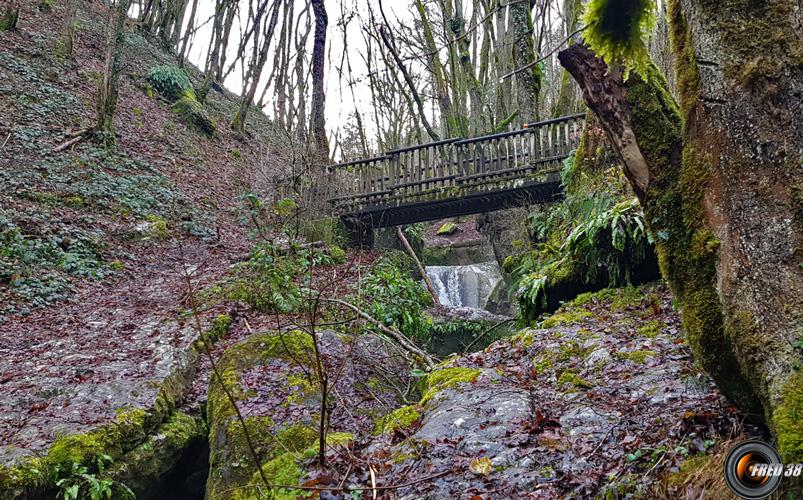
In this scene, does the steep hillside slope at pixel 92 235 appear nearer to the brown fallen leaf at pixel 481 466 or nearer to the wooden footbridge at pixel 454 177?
the wooden footbridge at pixel 454 177

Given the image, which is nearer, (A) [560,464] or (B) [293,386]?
(A) [560,464]

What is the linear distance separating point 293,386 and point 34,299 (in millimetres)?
5310

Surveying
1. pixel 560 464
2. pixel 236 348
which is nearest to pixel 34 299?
pixel 236 348

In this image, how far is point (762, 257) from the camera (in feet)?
6.39

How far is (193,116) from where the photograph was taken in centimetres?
1930

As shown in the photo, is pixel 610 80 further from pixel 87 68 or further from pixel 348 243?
pixel 87 68

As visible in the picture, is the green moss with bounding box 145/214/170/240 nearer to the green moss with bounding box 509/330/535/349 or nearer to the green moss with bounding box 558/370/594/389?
the green moss with bounding box 509/330/535/349

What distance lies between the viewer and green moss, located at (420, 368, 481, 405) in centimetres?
414

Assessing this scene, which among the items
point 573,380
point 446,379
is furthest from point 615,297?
point 446,379

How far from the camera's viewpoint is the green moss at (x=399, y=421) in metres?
3.68

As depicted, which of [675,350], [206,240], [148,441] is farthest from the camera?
[206,240]

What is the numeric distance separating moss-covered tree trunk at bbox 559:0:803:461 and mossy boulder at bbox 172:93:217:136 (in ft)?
63.4

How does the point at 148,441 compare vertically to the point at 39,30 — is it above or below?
below

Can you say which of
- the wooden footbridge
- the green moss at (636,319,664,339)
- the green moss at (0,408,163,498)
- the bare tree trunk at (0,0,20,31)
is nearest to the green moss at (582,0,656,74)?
the green moss at (636,319,664,339)
